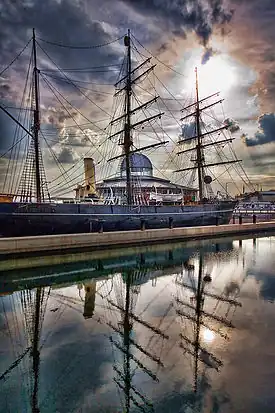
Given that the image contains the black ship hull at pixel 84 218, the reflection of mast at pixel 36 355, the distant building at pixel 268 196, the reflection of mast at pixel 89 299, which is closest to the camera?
the reflection of mast at pixel 36 355

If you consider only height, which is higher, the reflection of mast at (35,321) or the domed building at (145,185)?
the domed building at (145,185)

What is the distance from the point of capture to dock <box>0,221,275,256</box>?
694 inches

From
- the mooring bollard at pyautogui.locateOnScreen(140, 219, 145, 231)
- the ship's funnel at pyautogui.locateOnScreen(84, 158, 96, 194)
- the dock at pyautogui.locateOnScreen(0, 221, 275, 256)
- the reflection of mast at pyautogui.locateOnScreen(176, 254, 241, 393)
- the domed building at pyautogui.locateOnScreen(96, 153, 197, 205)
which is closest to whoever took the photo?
the reflection of mast at pyautogui.locateOnScreen(176, 254, 241, 393)

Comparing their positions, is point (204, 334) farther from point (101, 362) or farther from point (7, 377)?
point (7, 377)

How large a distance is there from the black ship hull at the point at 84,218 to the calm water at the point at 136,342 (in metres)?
6.82

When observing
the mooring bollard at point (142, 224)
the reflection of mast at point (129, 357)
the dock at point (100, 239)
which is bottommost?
the reflection of mast at point (129, 357)

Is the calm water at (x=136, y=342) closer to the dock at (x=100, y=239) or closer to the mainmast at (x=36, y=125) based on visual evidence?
the dock at (x=100, y=239)

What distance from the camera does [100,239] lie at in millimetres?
21391

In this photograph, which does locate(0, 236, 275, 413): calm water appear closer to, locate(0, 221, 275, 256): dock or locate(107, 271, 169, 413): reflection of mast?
locate(107, 271, 169, 413): reflection of mast

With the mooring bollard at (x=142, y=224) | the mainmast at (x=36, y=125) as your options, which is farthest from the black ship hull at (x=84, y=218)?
the mainmast at (x=36, y=125)

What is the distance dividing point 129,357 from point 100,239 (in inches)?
602

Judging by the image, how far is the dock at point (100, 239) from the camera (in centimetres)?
1762

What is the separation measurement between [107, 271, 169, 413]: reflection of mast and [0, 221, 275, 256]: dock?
9.25 meters

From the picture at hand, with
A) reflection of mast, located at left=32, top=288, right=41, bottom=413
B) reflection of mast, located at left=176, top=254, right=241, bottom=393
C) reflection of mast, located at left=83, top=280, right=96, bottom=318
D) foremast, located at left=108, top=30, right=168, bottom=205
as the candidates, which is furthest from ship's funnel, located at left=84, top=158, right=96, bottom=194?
reflection of mast, located at left=32, top=288, right=41, bottom=413
